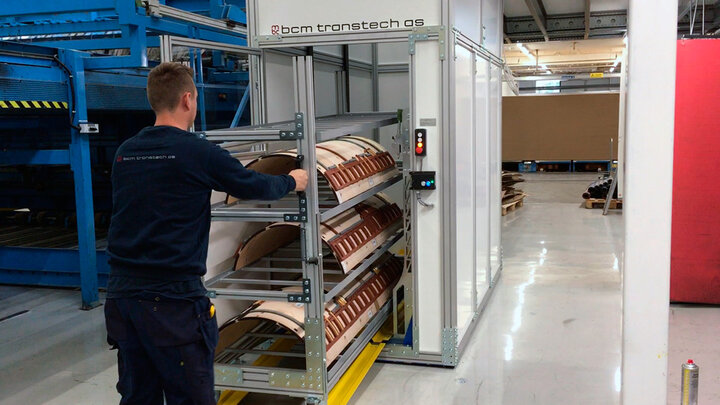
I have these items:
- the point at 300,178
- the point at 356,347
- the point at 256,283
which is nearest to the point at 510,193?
the point at 356,347

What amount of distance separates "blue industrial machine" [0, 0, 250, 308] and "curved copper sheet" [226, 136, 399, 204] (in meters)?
0.91

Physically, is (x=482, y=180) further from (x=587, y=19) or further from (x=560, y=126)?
(x=560, y=126)

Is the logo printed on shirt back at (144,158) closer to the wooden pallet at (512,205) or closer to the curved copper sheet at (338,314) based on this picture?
the curved copper sheet at (338,314)

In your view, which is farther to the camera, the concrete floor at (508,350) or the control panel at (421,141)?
the control panel at (421,141)

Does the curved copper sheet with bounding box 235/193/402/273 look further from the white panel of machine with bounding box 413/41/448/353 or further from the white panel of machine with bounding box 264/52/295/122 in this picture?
the white panel of machine with bounding box 264/52/295/122

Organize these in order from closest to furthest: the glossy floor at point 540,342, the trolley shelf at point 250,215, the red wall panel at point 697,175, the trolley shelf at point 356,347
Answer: the trolley shelf at point 250,215
the trolley shelf at point 356,347
the glossy floor at point 540,342
the red wall panel at point 697,175

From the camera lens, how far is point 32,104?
5.77 metres

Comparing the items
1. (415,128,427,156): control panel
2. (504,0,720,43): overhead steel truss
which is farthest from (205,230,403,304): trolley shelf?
(504,0,720,43): overhead steel truss

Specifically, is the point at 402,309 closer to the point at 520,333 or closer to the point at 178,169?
the point at 520,333

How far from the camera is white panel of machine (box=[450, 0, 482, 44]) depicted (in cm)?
445

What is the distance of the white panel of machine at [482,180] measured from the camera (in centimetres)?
558

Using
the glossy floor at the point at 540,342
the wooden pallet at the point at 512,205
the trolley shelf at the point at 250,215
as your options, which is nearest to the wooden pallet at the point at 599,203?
the wooden pallet at the point at 512,205

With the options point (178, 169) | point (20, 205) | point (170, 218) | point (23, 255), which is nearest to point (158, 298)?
point (170, 218)

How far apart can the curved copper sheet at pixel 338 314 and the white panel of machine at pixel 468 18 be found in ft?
6.34
